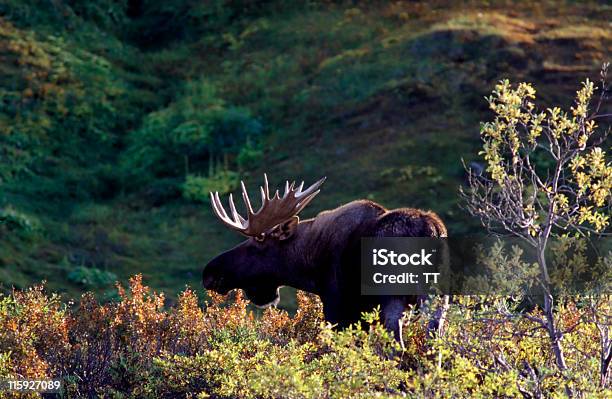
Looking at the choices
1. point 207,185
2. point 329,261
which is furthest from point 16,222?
point 329,261

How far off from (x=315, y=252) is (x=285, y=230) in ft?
1.76

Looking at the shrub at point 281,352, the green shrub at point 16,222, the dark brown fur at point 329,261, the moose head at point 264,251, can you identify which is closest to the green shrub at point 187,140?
Answer: the green shrub at point 16,222

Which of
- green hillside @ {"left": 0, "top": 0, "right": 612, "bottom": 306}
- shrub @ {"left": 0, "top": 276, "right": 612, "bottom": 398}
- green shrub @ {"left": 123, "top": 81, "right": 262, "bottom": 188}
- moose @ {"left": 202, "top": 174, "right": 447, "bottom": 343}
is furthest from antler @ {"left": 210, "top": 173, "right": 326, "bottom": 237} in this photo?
green shrub @ {"left": 123, "top": 81, "right": 262, "bottom": 188}

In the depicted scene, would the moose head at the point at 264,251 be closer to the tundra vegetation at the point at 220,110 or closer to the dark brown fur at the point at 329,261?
the dark brown fur at the point at 329,261

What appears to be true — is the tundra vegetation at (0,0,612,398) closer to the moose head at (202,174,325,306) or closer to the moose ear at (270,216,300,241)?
the moose head at (202,174,325,306)

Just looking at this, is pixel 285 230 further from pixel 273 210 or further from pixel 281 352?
pixel 281 352

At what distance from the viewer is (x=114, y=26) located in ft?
123

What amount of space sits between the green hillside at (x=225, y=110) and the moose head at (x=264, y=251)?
10.4 metres

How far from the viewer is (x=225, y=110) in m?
30.8

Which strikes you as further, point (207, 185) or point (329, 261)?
point (207, 185)

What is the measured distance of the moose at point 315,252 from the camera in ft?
36.6

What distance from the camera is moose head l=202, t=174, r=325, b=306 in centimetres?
1223

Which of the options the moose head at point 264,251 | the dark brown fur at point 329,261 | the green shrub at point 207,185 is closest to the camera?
the dark brown fur at point 329,261

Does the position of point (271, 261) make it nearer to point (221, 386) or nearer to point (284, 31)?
point (221, 386)
